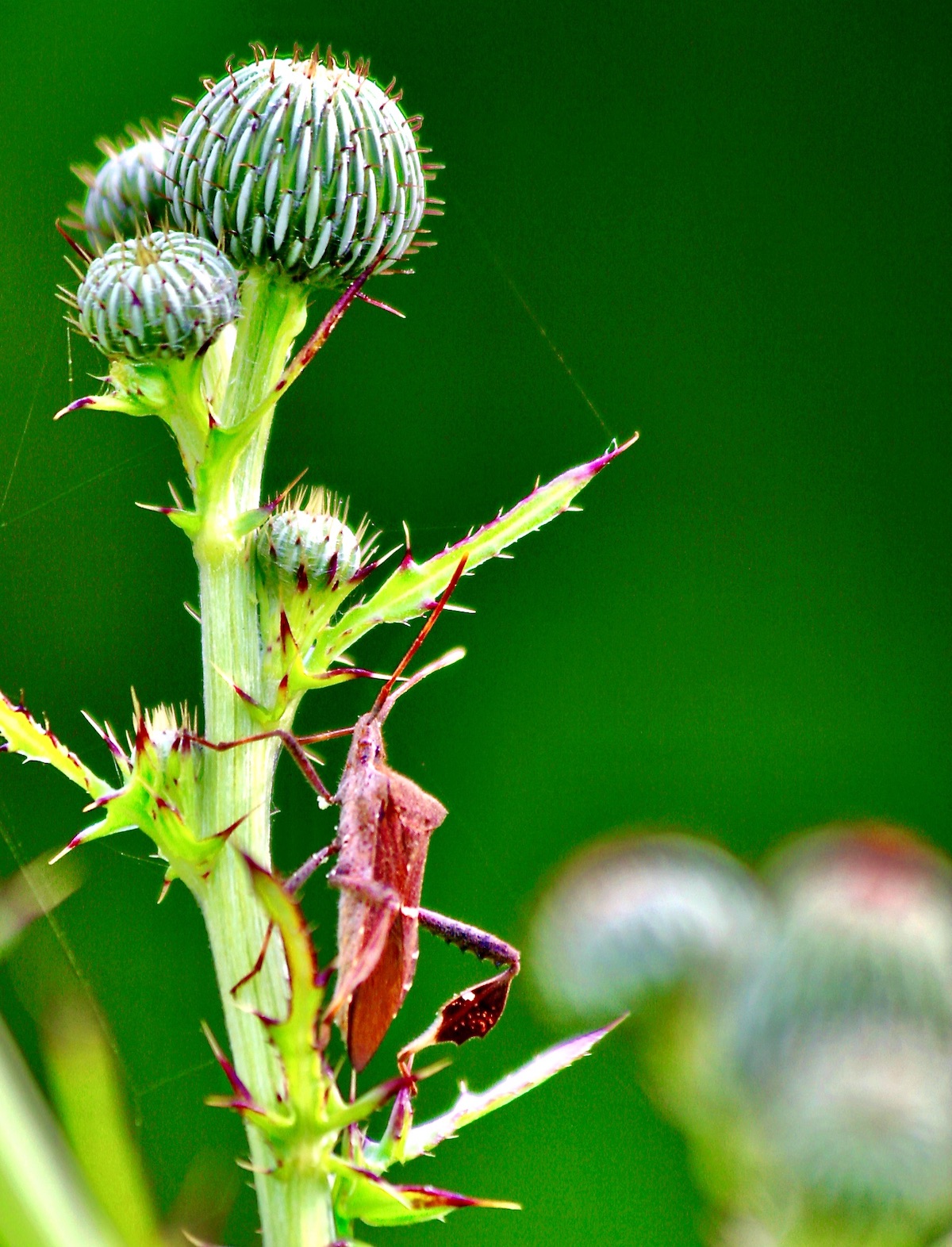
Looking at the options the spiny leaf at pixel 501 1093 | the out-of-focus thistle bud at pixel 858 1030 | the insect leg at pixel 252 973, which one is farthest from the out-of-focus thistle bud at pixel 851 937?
the insect leg at pixel 252 973

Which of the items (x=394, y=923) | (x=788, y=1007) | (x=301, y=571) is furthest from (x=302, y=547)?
(x=788, y=1007)

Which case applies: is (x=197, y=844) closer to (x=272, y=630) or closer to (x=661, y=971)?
(x=272, y=630)

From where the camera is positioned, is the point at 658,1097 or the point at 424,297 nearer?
the point at 658,1097

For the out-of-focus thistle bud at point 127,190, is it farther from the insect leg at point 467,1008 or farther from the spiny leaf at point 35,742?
the insect leg at point 467,1008

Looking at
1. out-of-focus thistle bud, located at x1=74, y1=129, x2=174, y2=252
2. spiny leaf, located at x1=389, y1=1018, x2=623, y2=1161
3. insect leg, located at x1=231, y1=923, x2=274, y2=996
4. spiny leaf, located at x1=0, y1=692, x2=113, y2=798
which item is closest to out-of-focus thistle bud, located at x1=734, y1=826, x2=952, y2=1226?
spiny leaf, located at x1=389, y1=1018, x2=623, y2=1161

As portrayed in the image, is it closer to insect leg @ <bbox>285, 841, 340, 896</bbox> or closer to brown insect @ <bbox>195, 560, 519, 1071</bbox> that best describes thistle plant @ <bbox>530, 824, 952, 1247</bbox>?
brown insect @ <bbox>195, 560, 519, 1071</bbox>

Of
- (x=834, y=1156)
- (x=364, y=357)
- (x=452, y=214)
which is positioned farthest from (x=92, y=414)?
(x=834, y=1156)

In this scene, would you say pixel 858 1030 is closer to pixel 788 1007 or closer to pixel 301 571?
pixel 788 1007
